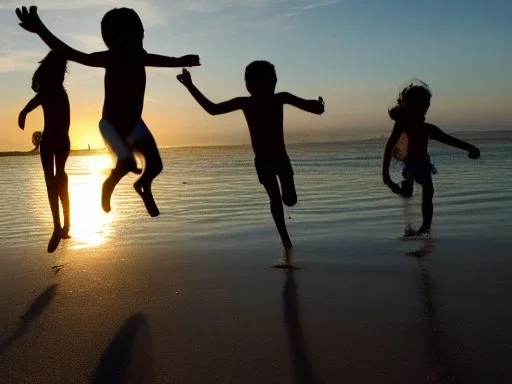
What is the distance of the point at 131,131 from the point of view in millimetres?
5270

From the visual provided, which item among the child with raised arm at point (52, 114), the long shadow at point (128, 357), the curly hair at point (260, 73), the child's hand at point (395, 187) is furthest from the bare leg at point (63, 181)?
the child's hand at point (395, 187)

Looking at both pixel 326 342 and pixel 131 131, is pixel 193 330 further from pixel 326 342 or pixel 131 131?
pixel 131 131

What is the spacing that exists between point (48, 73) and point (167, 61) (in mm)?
1907

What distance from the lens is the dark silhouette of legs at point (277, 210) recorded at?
21.3ft

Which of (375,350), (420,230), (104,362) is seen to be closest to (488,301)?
(375,350)

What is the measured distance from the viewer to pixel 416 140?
7523mm

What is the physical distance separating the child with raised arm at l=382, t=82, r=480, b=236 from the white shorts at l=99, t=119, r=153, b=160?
10.6 ft

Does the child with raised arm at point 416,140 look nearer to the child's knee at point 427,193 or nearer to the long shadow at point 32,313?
the child's knee at point 427,193

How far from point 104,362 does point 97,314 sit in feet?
3.09

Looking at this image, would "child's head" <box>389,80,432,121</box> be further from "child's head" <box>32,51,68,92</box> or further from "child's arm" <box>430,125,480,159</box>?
"child's head" <box>32,51,68,92</box>

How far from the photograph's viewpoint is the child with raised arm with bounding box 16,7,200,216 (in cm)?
500

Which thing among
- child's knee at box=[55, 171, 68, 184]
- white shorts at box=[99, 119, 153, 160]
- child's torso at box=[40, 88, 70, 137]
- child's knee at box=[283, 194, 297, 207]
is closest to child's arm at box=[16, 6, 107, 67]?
white shorts at box=[99, 119, 153, 160]

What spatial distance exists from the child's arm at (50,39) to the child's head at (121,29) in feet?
0.60

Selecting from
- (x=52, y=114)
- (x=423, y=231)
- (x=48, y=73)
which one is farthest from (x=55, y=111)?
(x=423, y=231)
